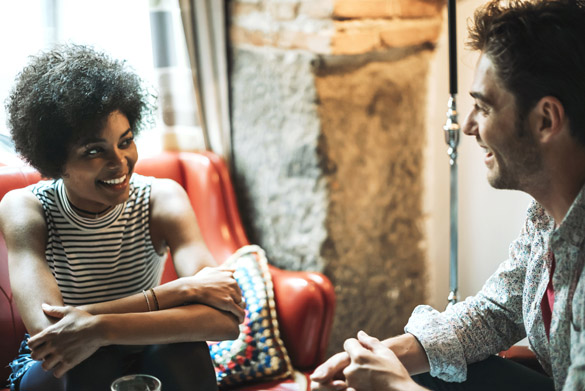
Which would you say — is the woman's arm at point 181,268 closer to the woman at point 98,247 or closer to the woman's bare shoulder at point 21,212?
the woman at point 98,247

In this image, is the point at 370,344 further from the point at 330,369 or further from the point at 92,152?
the point at 92,152

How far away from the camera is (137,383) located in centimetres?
113

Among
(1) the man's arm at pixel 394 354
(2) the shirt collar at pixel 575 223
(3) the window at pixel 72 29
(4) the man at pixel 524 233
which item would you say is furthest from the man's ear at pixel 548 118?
(3) the window at pixel 72 29

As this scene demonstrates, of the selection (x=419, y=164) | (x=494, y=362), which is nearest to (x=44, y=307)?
(x=494, y=362)

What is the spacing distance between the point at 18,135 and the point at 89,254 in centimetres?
33

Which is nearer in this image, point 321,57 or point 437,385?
point 437,385

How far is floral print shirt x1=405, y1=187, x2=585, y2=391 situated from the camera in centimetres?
117

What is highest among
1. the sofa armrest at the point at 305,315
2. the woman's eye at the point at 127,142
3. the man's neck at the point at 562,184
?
the woman's eye at the point at 127,142

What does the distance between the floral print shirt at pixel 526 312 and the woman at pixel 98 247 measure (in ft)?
1.66

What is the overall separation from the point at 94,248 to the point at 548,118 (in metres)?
1.10

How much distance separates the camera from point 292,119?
2193 millimetres

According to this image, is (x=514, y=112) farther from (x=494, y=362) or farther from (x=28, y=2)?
(x=28, y=2)

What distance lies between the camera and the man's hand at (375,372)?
1214 mm

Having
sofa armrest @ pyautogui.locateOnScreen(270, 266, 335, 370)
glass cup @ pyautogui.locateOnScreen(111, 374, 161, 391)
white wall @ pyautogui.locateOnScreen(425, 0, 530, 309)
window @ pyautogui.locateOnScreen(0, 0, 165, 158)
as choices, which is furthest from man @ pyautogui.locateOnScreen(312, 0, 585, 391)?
window @ pyautogui.locateOnScreen(0, 0, 165, 158)
